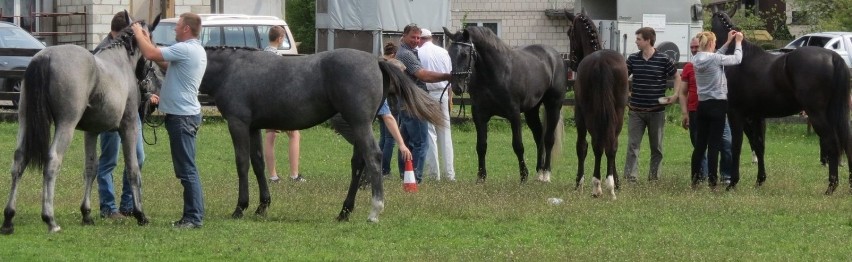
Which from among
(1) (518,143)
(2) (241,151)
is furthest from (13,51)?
(2) (241,151)

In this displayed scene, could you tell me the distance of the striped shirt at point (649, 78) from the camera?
1494 centimetres

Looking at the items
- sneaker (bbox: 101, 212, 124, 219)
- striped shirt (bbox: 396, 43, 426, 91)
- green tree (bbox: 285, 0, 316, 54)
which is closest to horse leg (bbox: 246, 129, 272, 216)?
sneaker (bbox: 101, 212, 124, 219)

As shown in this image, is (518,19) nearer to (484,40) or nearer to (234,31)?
(234,31)

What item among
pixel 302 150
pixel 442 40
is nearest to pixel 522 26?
pixel 442 40

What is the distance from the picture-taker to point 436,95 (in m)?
15.6

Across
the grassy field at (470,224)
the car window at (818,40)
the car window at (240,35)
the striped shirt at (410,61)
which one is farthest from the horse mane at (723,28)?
the car window at (818,40)

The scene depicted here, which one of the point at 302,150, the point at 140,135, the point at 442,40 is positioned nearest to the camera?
the point at 140,135

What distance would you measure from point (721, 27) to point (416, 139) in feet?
11.6

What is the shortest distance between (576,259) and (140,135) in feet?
13.8

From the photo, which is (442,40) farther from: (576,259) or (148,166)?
(576,259)

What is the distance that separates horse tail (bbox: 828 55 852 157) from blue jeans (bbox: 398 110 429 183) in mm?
4307

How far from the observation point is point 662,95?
15383mm

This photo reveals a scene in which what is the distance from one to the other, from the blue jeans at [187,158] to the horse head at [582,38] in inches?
224

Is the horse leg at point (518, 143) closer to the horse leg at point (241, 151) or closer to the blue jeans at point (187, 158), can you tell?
the horse leg at point (241, 151)
